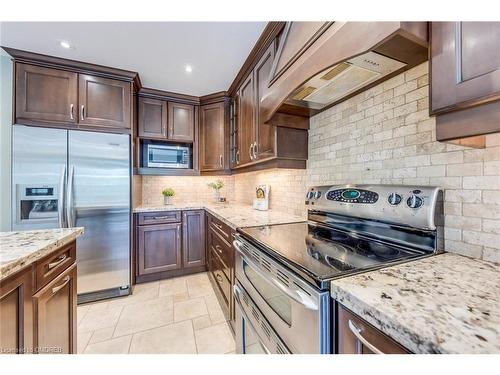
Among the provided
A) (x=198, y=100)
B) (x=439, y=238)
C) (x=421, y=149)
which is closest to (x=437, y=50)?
(x=421, y=149)

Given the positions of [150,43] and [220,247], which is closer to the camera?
[150,43]

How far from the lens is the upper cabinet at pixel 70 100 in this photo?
6.73 ft

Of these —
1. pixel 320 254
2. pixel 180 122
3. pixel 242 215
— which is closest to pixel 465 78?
pixel 320 254

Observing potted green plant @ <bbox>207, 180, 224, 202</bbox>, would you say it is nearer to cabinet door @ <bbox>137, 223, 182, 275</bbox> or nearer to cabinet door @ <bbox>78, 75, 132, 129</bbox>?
cabinet door @ <bbox>137, 223, 182, 275</bbox>

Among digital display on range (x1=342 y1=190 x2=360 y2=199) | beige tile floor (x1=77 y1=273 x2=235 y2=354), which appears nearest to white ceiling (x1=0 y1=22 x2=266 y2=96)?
digital display on range (x1=342 y1=190 x2=360 y2=199)

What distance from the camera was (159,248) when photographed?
2668 mm

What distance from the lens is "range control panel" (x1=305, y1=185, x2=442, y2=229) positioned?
3.10 feet

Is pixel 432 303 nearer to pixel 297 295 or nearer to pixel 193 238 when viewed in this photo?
pixel 297 295

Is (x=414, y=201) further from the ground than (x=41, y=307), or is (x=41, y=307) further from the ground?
(x=414, y=201)

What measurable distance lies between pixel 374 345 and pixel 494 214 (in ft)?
2.48

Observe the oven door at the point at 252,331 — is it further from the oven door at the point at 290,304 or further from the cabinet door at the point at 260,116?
the cabinet door at the point at 260,116

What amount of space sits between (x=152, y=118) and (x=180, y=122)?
0.36m

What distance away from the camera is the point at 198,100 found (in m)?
3.08
